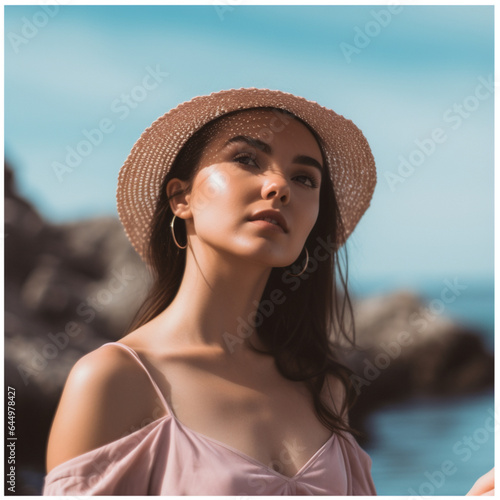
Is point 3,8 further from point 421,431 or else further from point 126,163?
point 421,431

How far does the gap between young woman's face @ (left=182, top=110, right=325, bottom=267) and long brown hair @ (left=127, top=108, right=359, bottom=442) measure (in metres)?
0.06

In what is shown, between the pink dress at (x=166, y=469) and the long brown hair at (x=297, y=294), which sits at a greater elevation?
the long brown hair at (x=297, y=294)

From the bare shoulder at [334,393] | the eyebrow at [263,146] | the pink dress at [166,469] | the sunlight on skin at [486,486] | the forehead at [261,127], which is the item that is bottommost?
the sunlight on skin at [486,486]

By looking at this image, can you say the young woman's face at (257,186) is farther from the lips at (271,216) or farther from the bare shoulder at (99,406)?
the bare shoulder at (99,406)

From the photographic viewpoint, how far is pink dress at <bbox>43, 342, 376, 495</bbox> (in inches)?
59.7

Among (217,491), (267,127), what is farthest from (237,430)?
(267,127)

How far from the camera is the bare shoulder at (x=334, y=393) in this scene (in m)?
1.93

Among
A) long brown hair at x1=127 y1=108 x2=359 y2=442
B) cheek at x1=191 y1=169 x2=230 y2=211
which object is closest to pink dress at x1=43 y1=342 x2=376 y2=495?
long brown hair at x1=127 y1=108 x2=359 y2=442

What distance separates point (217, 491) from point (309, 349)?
57 cm

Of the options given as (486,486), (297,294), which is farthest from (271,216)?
(486,486)

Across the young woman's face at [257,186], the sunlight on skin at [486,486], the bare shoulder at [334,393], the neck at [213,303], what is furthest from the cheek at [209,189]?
the sunlight on skin at [486,486]

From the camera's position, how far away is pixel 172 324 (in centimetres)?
173

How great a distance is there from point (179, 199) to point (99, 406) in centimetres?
58

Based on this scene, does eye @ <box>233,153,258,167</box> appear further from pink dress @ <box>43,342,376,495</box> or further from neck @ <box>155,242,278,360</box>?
pink dress @ <box>43,342,376,495</box>
